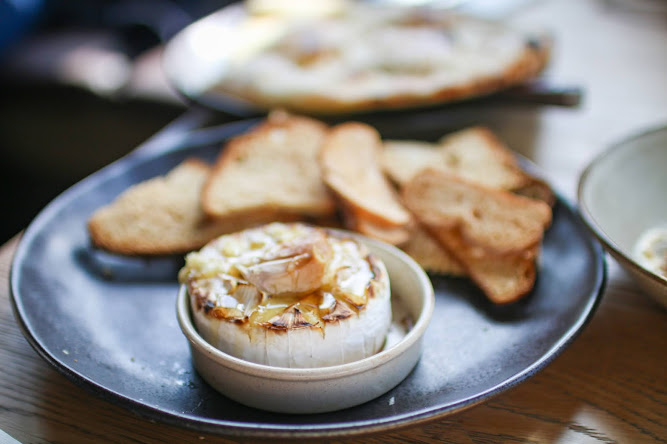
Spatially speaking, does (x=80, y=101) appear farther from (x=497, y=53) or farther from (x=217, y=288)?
(x=217, y=288)

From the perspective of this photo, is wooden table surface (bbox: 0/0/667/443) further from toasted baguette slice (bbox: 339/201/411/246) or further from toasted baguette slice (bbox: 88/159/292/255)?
toasted baguette slice (bbox: 339/201/411/246)

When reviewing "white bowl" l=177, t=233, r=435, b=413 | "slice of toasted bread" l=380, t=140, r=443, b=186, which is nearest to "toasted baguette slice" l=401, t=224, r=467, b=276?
"slice of toasted bread" l=380, t=140, r=443, b=186

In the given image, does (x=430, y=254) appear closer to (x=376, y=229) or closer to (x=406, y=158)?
(x=376, y=229)

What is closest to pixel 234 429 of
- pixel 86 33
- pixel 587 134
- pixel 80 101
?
pixel 587 134

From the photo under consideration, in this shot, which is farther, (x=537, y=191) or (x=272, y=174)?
(x=272, y=174)

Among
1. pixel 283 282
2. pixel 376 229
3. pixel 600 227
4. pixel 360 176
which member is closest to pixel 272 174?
pixel 360 176

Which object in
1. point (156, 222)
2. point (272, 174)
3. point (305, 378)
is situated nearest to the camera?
point (305, 378)

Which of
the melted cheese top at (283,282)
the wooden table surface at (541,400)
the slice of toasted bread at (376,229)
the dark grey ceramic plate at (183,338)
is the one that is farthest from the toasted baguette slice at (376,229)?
the wooden table surface at (541,400)

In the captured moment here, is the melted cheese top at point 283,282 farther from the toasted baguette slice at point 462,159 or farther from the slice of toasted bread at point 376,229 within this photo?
the toasted baguette slice at point 462,159
